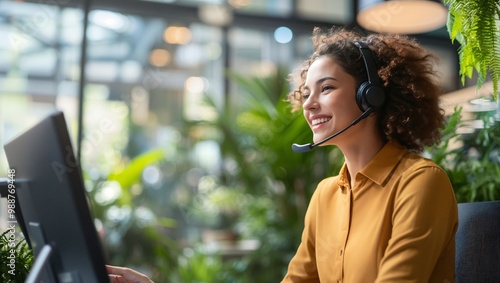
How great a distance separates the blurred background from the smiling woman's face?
141cm

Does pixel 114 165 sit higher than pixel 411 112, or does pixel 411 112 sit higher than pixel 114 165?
pixel 411 112

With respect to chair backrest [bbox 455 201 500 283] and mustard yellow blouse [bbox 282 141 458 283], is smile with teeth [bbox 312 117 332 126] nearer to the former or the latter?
mustard yellow blouse [bbox 282 141 458 283]

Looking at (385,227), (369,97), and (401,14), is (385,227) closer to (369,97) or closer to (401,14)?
(369,97)

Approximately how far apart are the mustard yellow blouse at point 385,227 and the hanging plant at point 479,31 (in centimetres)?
33

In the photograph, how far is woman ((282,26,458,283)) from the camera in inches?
49.3

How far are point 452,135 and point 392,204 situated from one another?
31.2 inches

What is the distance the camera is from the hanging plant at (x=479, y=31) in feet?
4.78

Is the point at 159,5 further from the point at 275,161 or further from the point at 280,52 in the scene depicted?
the point at 275,161

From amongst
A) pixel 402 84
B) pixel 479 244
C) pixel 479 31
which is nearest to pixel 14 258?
pixel 402 84

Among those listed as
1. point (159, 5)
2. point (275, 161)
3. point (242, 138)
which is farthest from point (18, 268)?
point (159, 5)

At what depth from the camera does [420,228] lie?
121 centimetres

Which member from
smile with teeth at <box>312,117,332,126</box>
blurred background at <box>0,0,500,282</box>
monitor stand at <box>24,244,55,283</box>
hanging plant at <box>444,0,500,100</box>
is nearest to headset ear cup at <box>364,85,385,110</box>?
smile with teeth at <box>312,117,332,126</box>

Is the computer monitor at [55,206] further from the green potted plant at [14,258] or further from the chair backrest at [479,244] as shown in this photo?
the chair backrest at [479,244]

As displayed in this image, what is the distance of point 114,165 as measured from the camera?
4.50 m
